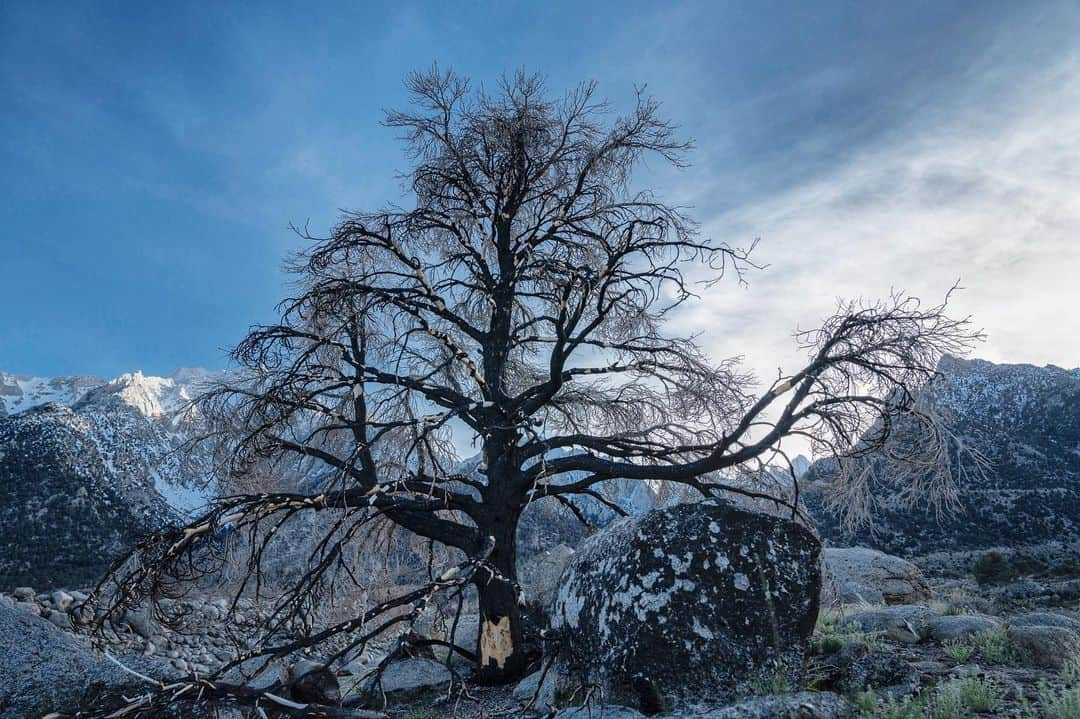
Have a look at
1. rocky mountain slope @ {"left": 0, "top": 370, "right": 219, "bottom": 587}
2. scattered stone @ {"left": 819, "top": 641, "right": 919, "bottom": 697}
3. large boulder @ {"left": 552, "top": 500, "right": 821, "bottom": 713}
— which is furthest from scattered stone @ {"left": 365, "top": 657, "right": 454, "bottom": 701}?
rocky mountain slope @ {"left": 0, "top": 370, "right": 219, "bottom": 587}

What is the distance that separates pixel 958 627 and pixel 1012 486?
41.8 meters

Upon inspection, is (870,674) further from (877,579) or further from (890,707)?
(877,579)

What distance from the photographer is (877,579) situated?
1616 centimetres

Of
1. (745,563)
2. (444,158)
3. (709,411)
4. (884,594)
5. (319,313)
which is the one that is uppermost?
(444,158)

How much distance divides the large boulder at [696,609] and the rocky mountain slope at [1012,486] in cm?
3125

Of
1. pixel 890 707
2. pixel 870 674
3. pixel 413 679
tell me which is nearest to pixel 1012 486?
pixel 870 674

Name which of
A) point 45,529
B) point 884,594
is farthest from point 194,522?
point 45,529

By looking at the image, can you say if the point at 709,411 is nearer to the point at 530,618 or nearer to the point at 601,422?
the point at 601,422

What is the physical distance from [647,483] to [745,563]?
427 centimetres

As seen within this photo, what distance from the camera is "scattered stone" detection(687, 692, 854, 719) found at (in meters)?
3.81

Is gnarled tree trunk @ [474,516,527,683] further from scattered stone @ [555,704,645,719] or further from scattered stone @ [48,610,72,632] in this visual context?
scattered stone @ [48,610,72,632]

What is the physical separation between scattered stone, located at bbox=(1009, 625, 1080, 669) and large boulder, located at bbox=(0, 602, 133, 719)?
29.6 feet

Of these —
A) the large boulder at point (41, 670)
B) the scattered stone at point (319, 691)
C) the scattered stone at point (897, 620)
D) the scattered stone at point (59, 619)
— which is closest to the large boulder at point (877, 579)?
the scattered stone at point (897, 620)

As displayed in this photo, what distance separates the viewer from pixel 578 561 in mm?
6160
